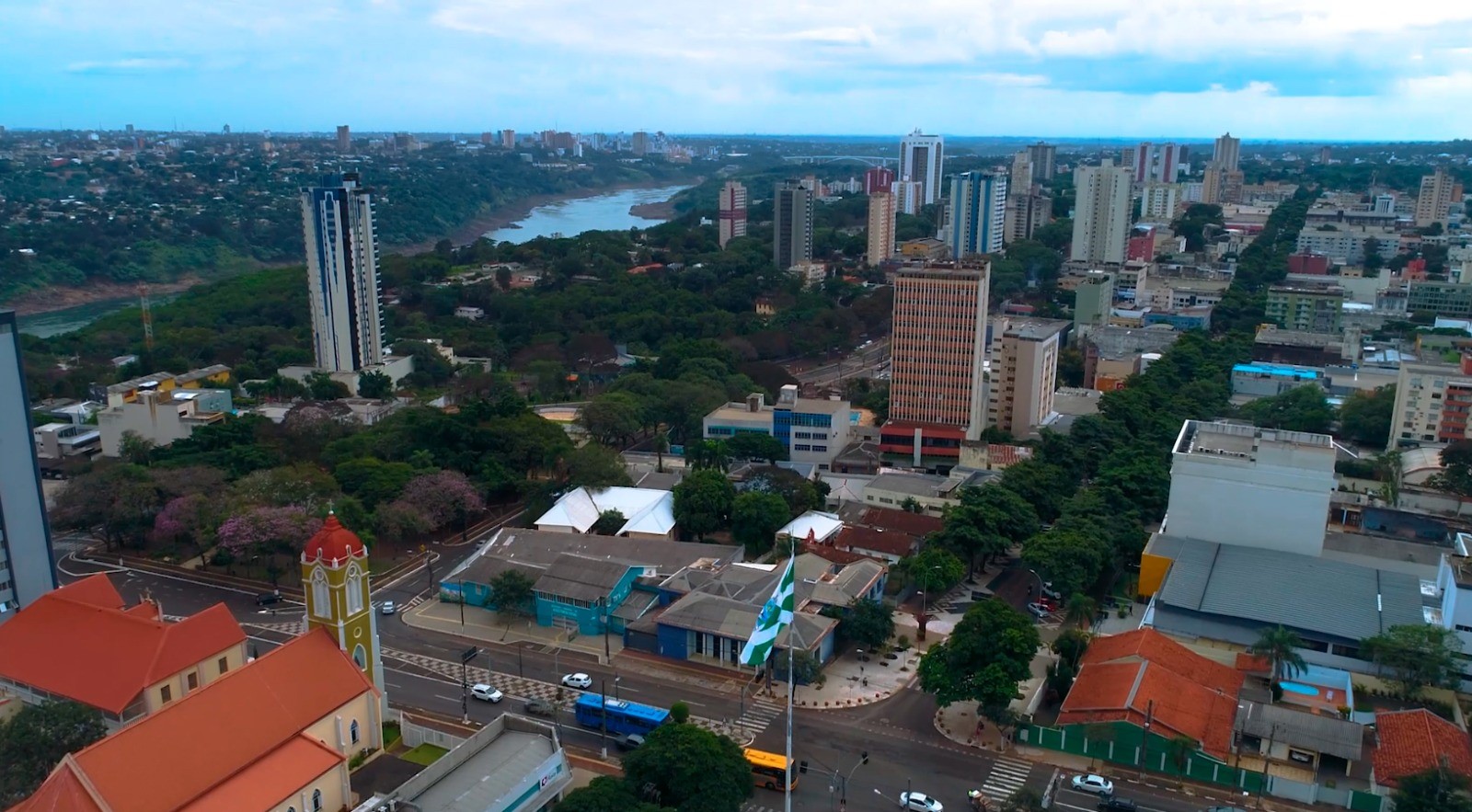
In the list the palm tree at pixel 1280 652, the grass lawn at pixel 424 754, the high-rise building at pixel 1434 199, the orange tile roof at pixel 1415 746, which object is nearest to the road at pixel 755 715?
the grass lawn at pixel 424 754

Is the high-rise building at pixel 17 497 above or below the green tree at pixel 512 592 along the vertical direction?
above

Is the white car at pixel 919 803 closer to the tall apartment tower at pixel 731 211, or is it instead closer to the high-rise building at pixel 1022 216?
the tall apartment tower at pixel 731 211

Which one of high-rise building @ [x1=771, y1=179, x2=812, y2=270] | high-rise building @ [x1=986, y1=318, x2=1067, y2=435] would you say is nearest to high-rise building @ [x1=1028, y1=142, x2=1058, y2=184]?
high-rise building @ [x1=771, y1=179, x2=812, y2=270]

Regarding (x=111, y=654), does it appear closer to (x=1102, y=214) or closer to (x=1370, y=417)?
(x=1370, y=417)

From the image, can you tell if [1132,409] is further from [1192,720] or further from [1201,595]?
[1192,720]

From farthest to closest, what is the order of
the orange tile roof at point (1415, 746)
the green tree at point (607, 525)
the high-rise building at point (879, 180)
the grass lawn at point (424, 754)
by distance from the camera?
the high-rise building at point (879, 180) < the green tree at point (607, 525) < the grass lawn at point (424, 754) < the orange tile roof at point (1415, 746)

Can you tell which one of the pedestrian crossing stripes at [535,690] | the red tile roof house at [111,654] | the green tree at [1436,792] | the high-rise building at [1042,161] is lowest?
the pedestrian crossing stripes at [535,690]

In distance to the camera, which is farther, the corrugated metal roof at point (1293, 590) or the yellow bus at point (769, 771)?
the corrugated metal roof at point (1293, 590)
